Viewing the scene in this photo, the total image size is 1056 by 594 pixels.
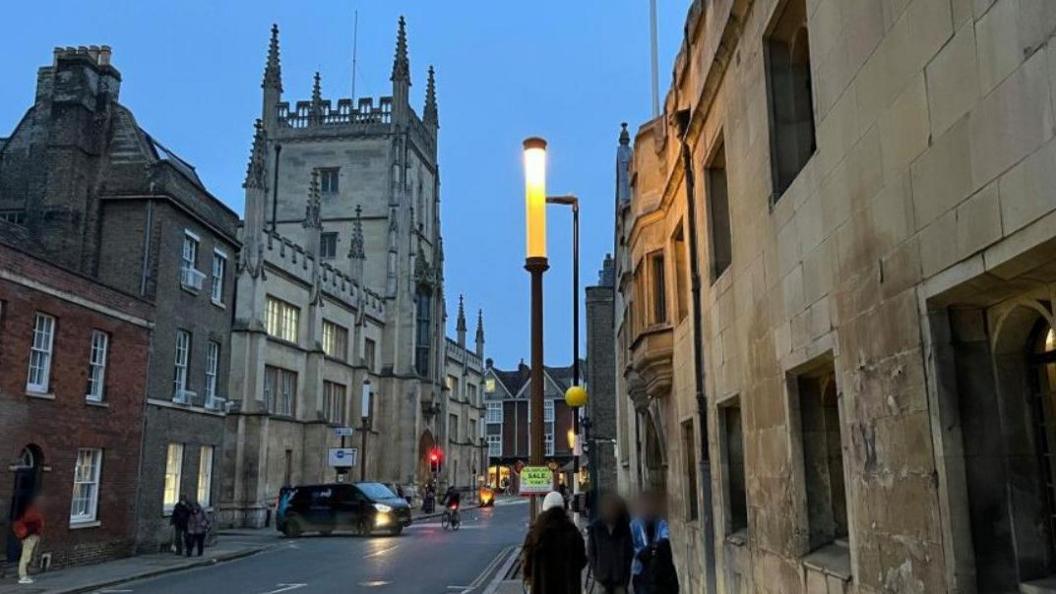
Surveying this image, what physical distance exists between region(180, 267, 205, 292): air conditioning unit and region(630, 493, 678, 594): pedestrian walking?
2118 cm

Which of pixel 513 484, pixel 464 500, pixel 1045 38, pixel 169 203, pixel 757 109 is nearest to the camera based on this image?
pixel 1045 38

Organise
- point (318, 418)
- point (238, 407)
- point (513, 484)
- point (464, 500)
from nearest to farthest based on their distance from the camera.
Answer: point (238, 407)
point (318, 418)
point (464, 500)
point (513, 484)

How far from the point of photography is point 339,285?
5194cm

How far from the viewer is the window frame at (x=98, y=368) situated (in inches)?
877

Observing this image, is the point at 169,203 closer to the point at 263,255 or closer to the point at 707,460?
the point at 263,255

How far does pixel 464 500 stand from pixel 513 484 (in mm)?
23724

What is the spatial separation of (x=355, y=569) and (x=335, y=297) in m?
31.6

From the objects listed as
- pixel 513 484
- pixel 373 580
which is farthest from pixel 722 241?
pixel 513 484

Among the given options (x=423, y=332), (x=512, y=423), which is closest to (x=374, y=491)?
(x=423, y=332)

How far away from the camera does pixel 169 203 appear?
25984 millimetres

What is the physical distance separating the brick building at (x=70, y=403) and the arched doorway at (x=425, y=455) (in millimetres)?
37624

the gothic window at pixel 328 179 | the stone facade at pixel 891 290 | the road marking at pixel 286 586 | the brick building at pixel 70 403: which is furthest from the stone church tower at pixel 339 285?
the stone facade at pixel 891 290

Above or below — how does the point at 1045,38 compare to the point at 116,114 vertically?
below

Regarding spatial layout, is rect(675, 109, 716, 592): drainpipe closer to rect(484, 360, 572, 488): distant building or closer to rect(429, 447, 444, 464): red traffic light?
rect(429, 447, 444, 464): red traffic light
